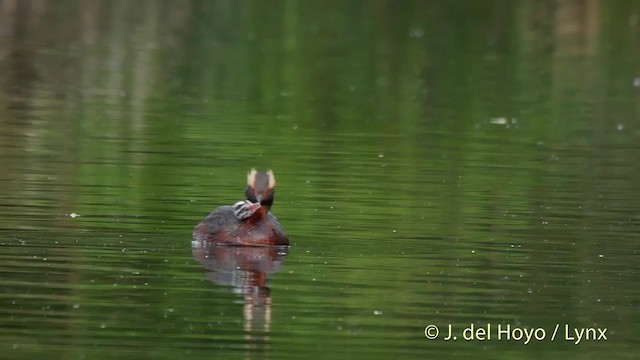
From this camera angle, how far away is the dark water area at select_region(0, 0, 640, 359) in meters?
11.4

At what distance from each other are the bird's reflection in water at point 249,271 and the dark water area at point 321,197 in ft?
0.09

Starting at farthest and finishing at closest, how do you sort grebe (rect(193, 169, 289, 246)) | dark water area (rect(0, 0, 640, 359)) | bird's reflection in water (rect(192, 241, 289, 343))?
grebe (rect(193, 169, 289, 246)) → bird's reflection in water (rect(192, 241, 289, 343)) → dark water area (rect(0, 0, 640, 359))

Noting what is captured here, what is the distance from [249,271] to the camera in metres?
13.4

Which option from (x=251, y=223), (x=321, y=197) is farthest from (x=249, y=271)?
(x=321, y=197)

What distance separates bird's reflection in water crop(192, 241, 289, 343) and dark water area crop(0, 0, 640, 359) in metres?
0.03

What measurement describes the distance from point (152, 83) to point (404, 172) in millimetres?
10141

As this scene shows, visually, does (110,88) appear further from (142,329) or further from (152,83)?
(142,329)

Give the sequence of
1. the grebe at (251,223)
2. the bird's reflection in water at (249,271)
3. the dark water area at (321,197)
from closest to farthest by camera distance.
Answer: the dark water area at (321,197) < the bird's reflection in water at (249,271) < the grebe at (251,223)

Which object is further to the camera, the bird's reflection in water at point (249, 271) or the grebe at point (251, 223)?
the grebe at point (251, 223)

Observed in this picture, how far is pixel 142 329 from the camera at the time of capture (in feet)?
36.8

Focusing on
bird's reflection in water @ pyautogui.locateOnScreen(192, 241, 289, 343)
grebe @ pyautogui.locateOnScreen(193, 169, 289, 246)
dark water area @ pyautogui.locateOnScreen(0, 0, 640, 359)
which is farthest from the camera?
grebe @ pyautogui.locateOnScreen(193, 169, 289, 246)

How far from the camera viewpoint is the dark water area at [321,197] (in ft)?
37.5

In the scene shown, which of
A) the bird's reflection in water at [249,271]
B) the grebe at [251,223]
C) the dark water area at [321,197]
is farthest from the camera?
the grebe at [251,223]

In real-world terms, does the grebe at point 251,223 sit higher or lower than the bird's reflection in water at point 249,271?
higher
